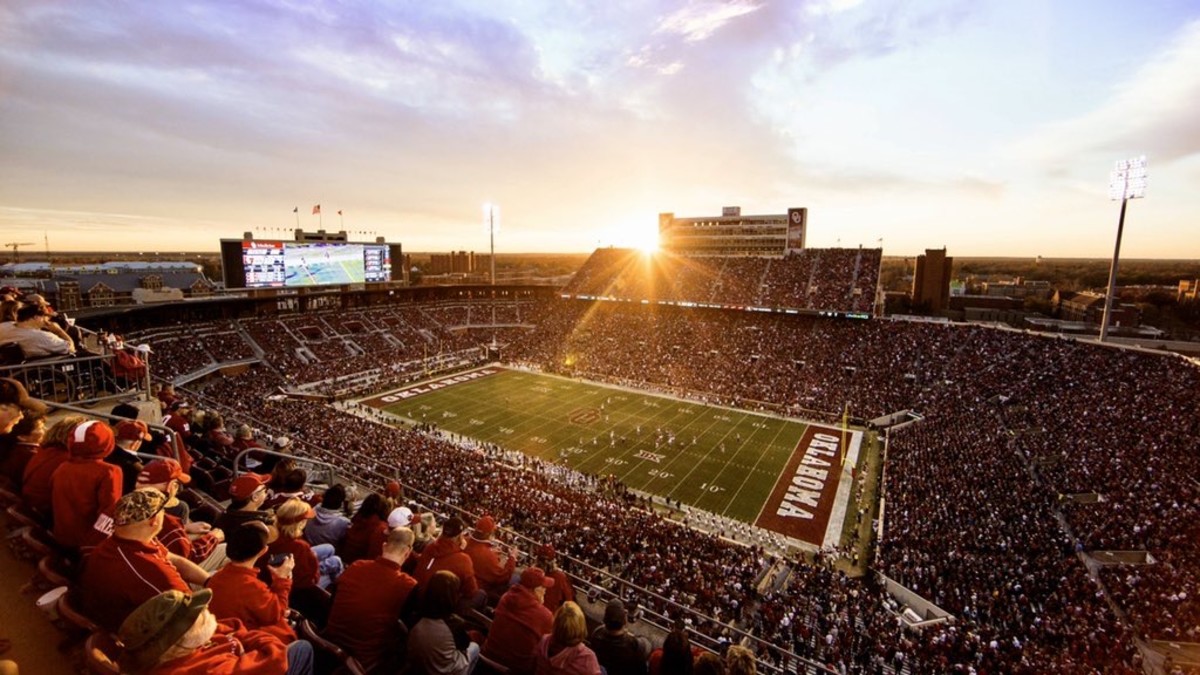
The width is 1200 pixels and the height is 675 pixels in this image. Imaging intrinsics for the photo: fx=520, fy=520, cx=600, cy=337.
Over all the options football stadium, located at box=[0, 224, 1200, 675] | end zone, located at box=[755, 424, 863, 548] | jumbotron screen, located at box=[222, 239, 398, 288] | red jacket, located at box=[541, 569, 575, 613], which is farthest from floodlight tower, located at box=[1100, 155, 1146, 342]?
jumbotron screen, located at box=[222, 239, 398, 288]

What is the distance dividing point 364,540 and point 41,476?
2607 mm

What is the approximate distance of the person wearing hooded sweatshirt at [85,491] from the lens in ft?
12.5

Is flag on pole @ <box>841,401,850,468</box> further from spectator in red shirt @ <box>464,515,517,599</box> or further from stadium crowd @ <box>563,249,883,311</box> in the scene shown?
spectator in red shirt @ <box>464,515,517,599</box>

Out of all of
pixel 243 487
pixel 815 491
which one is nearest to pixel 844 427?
pixel 815 491

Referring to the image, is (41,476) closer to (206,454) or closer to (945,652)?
(206,454)

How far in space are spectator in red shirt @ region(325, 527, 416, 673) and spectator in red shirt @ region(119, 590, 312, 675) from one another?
0.97m

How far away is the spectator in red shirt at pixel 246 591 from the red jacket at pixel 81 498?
4.09ft

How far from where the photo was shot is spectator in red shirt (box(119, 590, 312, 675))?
2.36 meters

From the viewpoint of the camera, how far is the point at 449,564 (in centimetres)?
476

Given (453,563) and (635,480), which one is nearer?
(453,563)

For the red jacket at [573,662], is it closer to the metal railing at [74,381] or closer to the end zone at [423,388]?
the metal railing at [74,381]

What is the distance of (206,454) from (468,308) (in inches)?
2216

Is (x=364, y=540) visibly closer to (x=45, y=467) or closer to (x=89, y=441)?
(x=89, y=441)

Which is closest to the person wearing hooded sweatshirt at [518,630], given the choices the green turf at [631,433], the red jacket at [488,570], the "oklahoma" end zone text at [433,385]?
the red jacket at [488,570]
